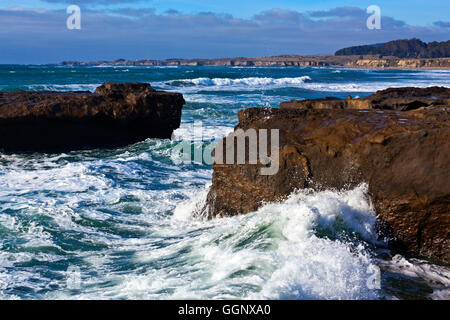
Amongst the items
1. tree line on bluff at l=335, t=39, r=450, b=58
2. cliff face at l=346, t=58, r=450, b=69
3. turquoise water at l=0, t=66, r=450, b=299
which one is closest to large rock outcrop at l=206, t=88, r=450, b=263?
turquoise water at l=0, t=66, r=450, b=299

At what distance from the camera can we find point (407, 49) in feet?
502

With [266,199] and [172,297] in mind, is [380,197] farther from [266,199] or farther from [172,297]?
[172,297]

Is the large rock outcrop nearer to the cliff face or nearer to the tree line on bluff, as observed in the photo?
the cliff face

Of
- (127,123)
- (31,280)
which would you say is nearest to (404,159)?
(31,280)

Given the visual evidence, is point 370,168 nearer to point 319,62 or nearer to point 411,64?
point 411,64

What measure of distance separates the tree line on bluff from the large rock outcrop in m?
145

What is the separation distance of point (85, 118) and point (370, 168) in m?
7.76

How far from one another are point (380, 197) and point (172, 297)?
2104mm

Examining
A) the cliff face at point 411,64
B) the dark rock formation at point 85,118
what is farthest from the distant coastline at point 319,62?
the dark rock formation at point 85,118

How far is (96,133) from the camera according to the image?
1135cm

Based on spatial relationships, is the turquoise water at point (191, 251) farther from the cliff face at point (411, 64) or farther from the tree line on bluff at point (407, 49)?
the tree line on bluff at point (407, 49)

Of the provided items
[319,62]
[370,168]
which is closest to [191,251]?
[370,168]
